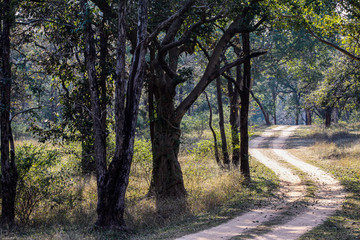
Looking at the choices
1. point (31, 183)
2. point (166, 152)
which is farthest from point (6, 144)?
point (166, 152)

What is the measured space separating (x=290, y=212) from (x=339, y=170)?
A: 8.70 m

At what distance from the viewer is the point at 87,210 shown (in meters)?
12.8

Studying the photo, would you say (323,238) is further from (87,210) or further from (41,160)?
(41,160)

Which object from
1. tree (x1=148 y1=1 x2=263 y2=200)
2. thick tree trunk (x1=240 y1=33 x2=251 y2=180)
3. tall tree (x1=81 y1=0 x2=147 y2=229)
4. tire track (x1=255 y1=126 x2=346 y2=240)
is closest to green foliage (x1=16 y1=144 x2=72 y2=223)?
tall tree (x1=81 y1=0 x2=147 y2=229)

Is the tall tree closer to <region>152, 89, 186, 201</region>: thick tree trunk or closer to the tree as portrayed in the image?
the tree

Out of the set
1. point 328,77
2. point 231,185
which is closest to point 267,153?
point 328,77

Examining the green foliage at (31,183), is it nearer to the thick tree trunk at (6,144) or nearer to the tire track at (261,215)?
the thick tree trunk at (6,144)

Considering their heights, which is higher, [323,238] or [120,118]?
[120,118]

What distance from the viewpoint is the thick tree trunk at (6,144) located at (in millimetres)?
11172

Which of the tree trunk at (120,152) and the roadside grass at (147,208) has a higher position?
the tree trunk at (120,152)

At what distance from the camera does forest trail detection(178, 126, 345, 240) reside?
8.74 meters

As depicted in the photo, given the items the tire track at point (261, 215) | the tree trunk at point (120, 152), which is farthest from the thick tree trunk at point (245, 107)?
the tree trunk at point (120, 152)

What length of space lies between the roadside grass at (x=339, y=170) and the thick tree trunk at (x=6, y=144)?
8.88m

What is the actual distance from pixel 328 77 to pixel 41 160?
19283 mm
